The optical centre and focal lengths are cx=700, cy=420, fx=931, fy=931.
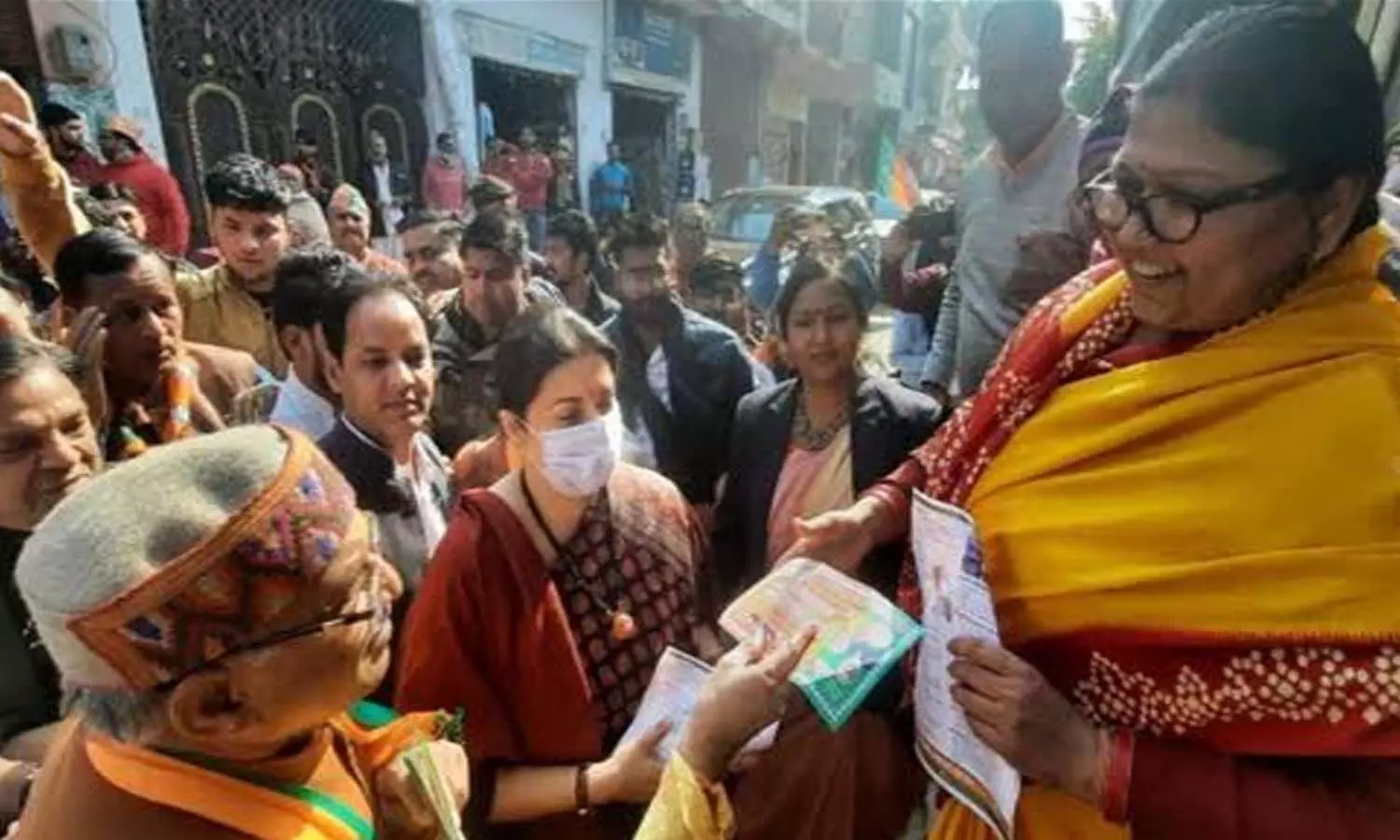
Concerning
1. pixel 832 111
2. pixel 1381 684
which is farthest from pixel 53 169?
pixel 832 111

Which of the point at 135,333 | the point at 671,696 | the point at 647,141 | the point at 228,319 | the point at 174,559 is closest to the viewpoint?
the point at 174,559

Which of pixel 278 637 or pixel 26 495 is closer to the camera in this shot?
pixel 278 637

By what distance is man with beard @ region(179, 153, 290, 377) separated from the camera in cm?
350

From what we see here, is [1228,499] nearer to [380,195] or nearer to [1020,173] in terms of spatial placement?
[1020,173]

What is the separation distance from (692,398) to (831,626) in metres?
2.11

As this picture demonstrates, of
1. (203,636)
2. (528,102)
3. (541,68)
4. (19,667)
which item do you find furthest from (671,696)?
(528,102)

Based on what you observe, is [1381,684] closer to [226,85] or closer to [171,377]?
[171,377]

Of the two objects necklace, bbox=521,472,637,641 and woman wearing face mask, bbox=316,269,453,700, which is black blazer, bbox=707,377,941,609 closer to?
necklace, bbox=521,472,637,641

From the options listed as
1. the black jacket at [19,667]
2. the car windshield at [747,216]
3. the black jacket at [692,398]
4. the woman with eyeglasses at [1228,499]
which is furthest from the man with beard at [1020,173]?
the car windshield at [747,216]

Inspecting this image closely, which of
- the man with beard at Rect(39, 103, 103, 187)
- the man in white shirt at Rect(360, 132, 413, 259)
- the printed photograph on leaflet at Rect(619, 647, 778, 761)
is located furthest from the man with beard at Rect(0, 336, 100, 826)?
the man in white shirt at Rect(360, 132, 413, 259)

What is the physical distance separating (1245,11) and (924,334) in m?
3.97

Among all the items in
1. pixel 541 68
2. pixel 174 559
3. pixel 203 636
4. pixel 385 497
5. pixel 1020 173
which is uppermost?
pixel 541 68

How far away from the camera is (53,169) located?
9.77ft

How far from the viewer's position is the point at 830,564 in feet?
5.36
